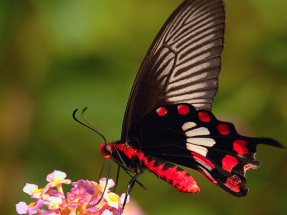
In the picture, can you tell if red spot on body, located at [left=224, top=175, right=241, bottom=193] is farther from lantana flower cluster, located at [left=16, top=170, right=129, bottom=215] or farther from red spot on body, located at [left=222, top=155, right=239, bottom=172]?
lantana flower cluster, located at [left=16, top=170, right=129, bottom=215]

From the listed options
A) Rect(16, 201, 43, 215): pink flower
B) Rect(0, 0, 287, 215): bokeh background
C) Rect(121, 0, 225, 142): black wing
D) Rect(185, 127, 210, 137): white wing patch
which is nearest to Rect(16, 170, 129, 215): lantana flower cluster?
Rect(16, 201, 43, 215): pink flower

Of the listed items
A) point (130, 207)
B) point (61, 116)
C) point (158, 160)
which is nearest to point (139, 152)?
point (158, 160)

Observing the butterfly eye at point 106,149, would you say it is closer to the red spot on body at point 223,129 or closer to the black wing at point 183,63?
the black wing at point 183,63

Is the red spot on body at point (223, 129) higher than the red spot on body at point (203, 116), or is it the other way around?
the red spot on body at point (203, 116)

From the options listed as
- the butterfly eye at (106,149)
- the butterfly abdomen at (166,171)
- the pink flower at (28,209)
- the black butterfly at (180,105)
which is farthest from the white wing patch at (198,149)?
the pink flower at (28,209)

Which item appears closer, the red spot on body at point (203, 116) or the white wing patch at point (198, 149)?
the red spot on body at point (203, 116)

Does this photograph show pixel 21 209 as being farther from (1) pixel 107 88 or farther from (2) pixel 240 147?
(1) pixel 107 88

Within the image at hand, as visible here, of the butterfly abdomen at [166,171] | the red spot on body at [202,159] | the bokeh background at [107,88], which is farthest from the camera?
the bokeh background at [107,88]

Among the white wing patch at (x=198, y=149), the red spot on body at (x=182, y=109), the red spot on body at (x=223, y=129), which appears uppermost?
the red spot on body at (x=182, y=109)
